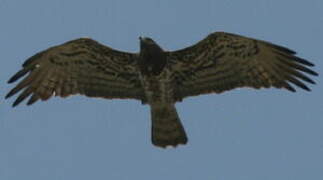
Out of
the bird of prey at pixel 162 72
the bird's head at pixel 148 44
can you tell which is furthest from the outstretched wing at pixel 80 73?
the bird's head at pixel 148 44

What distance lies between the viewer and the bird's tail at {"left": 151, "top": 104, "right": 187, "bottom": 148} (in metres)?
23.2

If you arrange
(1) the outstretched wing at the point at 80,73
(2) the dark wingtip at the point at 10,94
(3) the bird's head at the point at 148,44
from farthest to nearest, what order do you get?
(1) the outstretched wing at the point at 80,73
(2) the dark wingtip at the point at 10,94
(3) the bird's head at the point at 148,44

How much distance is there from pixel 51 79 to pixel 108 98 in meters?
1.10

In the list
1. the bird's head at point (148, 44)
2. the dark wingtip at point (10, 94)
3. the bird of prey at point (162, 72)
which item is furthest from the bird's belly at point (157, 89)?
the dark wingtip at point (10, 94)

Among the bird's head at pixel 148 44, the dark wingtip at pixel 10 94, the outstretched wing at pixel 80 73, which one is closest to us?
the bird's head at pixel 148 44

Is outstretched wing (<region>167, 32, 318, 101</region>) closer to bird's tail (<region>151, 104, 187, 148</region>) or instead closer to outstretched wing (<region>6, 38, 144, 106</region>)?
bird's tail (<region>151, 104, 187, 148</region>)

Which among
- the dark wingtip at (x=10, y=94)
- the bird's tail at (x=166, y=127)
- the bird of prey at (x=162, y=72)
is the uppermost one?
the bird of prey at (x=162, y=72)

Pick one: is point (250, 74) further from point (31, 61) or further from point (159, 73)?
point (31, 61)

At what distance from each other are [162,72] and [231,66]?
1.26 meters

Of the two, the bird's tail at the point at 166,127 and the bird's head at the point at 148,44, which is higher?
the bird's head at the point at 148,44

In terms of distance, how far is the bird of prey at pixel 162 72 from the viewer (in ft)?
76.6

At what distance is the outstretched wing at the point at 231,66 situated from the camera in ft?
76.8

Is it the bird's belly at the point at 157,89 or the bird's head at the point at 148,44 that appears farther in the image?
the bird's belly at the point at 157,89

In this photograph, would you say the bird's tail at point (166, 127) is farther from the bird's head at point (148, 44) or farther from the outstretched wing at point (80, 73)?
the bird's head at point (148, 44)
